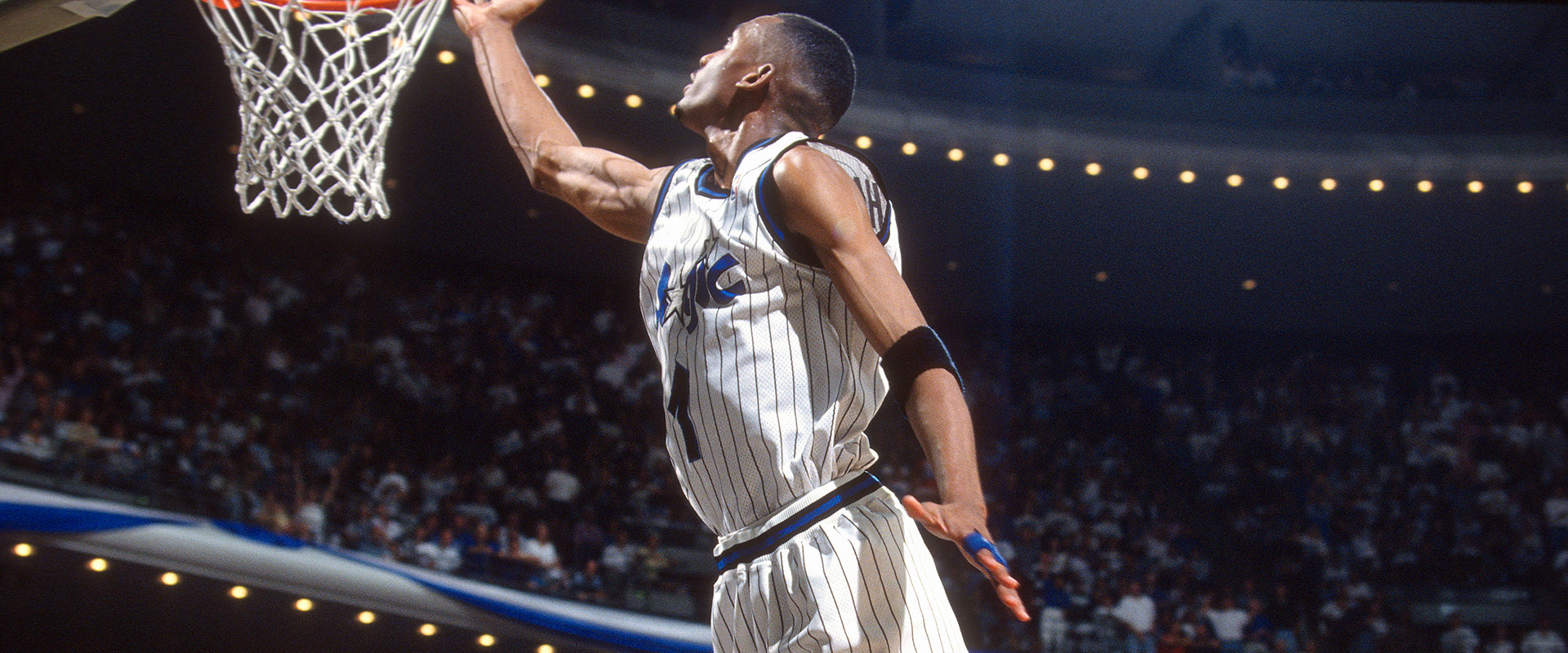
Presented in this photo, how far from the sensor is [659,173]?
6.78ft

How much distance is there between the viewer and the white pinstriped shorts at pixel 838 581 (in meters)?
1.60

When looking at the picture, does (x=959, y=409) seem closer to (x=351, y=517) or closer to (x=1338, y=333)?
(x=351, y=517)

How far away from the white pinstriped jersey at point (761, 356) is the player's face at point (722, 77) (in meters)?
0.16

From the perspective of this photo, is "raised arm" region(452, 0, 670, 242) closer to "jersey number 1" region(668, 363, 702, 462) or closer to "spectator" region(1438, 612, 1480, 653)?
"jersey number 1" region(668, 363, 702, 462)

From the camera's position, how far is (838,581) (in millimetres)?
1599

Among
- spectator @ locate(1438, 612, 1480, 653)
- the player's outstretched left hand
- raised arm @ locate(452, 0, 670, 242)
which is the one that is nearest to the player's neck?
raised arm @ locate(452, 0, 670, 242)

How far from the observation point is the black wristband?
1507mm

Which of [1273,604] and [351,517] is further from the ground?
[351,517]

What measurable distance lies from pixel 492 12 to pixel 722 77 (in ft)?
2.53

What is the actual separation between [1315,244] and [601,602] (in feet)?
26.3

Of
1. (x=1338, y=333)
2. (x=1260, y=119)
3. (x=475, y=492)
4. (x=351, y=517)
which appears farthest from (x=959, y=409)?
(x=1338, y=333)

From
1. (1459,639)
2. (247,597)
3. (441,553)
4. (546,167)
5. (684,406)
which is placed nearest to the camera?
(684,406)

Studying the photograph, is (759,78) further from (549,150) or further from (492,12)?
(492,12)

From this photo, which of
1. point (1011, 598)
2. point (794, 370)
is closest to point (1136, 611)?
point (794, 370)
